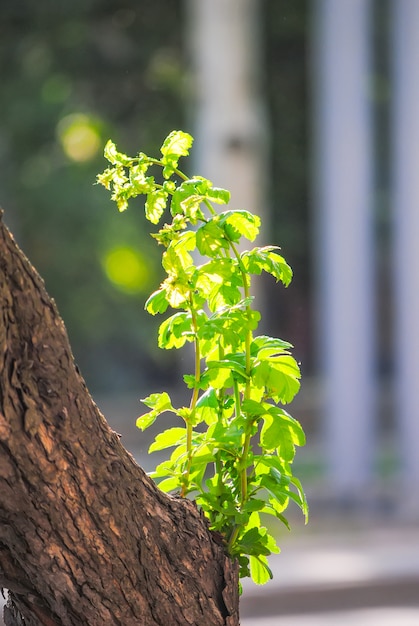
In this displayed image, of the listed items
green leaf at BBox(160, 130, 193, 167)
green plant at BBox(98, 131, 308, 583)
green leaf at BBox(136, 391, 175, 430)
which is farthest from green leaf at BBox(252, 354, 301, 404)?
green leaf at BBox(160, 130, 193, 167)

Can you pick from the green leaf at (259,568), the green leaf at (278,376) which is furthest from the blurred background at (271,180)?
the green leaf at (278,376)

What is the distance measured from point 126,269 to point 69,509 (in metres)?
12.7

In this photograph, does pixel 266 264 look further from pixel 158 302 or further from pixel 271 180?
pixel 271 180

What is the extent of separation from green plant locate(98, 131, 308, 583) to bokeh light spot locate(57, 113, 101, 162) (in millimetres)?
11987

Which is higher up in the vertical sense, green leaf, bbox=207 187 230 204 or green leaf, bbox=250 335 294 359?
green leaf, bbox=207 187 230 204

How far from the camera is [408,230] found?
26.0ft

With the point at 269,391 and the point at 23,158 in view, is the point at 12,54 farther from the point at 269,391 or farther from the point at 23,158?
the point at 269,391

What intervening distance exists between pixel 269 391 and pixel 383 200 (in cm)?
1347

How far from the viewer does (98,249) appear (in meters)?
13.7

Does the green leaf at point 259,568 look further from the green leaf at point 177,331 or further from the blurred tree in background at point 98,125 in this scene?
the blurred tree in background at point 98,125

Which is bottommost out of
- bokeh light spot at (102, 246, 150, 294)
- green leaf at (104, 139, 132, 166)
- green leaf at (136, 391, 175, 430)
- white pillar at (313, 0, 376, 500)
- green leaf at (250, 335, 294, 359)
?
green leaf at (136, 391, 175, 430)

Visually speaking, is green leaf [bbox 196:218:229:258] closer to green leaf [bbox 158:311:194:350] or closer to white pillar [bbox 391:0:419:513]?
green leaf [bbox 158:311:194:350]

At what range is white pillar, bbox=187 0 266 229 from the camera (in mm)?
7414

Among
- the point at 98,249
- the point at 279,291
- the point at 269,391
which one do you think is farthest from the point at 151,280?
the point at 269,391
